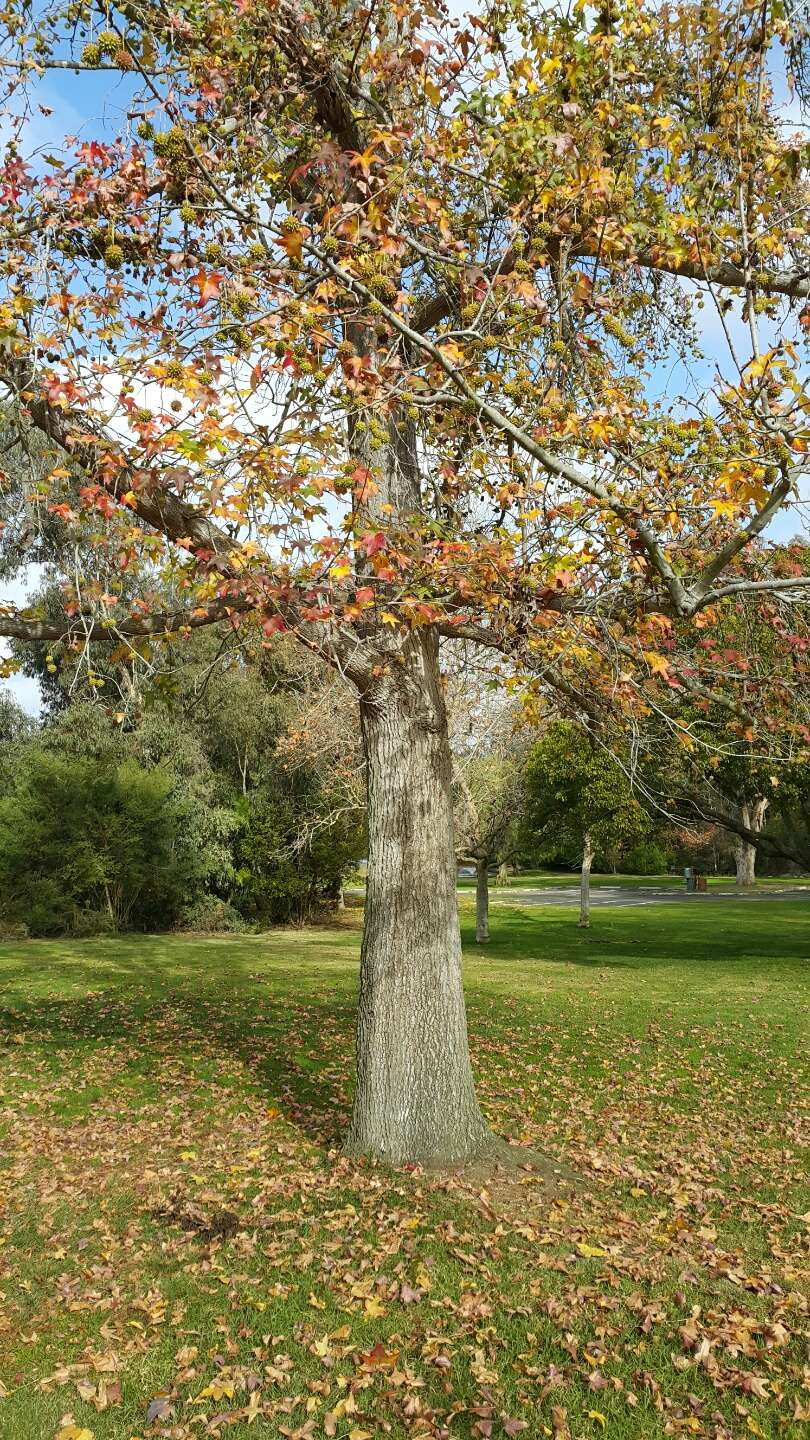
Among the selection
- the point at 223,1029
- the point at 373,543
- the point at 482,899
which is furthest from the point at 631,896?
the point at 373,543

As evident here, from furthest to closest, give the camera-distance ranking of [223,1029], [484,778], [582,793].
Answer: [484,778] < [582,793] < [223,1029]

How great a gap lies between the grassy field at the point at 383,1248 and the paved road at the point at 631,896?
24.8m

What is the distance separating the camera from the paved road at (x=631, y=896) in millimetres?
35906

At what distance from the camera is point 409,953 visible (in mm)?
6520

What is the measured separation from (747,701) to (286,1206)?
4.98m

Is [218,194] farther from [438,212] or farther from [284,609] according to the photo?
[284,609]

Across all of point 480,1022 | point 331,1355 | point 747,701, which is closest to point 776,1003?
point 480,1022

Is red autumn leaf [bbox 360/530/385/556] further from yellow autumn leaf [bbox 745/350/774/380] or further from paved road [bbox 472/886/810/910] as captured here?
paved road [bbox 472/886/810/910]

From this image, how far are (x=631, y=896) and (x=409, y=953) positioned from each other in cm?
3441

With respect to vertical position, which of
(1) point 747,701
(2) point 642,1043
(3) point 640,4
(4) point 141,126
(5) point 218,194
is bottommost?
(2) point 642,1043

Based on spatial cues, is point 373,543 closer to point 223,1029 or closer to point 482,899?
point 223,1029

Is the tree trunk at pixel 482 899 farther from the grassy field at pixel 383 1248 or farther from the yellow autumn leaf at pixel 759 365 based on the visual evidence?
the yellow autumn leaf at pixel 759 365

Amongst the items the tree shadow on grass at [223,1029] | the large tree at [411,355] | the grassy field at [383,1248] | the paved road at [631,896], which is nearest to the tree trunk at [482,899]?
the tree shadow on grass at [223,1029]

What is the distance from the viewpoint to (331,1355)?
438 centimetres
